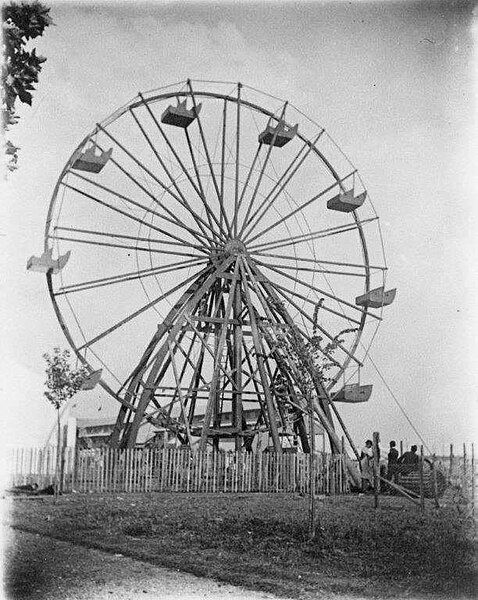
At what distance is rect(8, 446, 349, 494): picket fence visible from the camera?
18.3 m

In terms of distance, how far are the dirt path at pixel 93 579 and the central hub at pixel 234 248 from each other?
47.6 feet

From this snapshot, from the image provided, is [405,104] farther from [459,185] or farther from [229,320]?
[229,320]

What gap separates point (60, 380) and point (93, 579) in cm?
1011

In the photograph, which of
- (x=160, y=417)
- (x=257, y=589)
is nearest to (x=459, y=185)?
(x=257, y=589)

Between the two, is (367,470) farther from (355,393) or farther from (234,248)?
(234,248)

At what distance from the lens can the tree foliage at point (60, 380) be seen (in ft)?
62.6

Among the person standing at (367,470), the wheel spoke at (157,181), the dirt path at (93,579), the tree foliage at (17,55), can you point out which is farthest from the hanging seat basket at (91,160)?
the tree foliage at (17,55)

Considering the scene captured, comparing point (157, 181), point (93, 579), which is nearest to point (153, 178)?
point (157, 181)

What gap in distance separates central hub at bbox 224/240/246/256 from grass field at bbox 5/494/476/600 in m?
9.17

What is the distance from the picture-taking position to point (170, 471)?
19438 mm

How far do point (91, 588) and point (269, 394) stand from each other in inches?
521

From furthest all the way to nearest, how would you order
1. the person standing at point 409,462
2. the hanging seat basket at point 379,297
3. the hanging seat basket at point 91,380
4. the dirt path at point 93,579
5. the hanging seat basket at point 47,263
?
the hanging seat basket at point 379,297
the hanging seat basket at point 47,263
the person standing at point 409,462
the hanging seat basket at point 91,380
the dirt path at point 93,579

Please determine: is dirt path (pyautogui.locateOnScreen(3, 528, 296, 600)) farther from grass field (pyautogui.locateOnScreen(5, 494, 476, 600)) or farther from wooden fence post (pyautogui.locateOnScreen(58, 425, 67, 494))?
wooden fence post (pyautogui.locateOnScreen(58, 425, 67, 494))

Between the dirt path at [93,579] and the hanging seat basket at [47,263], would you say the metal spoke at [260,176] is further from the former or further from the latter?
the dirt path at [93,579]
